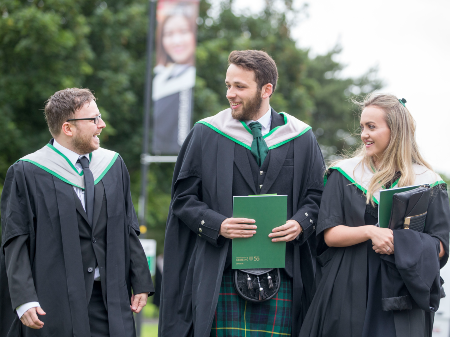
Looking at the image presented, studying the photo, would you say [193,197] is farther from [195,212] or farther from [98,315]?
[98,315]

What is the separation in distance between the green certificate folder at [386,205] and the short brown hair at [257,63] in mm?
1234

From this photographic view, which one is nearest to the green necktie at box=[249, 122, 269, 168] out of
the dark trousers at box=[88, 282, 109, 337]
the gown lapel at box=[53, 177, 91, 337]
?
the gown lapel at box=[53, 177, 91, 337]

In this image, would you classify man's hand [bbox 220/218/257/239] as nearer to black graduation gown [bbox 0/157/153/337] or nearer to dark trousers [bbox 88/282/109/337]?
black graduation gown [bbox 0/157/153/337]

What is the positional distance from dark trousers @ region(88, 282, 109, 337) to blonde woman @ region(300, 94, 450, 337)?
4.38 ft

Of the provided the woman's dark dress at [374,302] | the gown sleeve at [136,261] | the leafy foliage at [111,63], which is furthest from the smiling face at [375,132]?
the leafy foliage at [111,63]

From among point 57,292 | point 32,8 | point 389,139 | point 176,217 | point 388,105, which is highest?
point 32,8

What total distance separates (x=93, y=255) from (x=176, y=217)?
0.69m

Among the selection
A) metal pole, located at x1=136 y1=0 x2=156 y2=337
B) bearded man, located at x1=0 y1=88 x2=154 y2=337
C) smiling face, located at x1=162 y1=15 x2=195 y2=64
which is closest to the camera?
bearded man, located at x1=0 y1=88 x2=154 y2=337

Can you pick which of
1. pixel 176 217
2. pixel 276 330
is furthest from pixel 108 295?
pixel 276 330

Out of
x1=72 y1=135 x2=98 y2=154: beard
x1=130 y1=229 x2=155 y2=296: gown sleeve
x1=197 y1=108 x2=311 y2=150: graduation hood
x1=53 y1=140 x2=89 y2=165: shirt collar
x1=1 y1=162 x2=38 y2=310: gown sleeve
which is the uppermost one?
x1=197 y1=108 x2=311 y2=150: graduation hood

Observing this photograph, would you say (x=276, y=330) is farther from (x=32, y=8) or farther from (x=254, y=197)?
(x=32, y=8)

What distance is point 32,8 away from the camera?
37.2 feet

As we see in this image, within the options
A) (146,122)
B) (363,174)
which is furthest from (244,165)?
(146,122)

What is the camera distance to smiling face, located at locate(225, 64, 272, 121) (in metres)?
3.88
